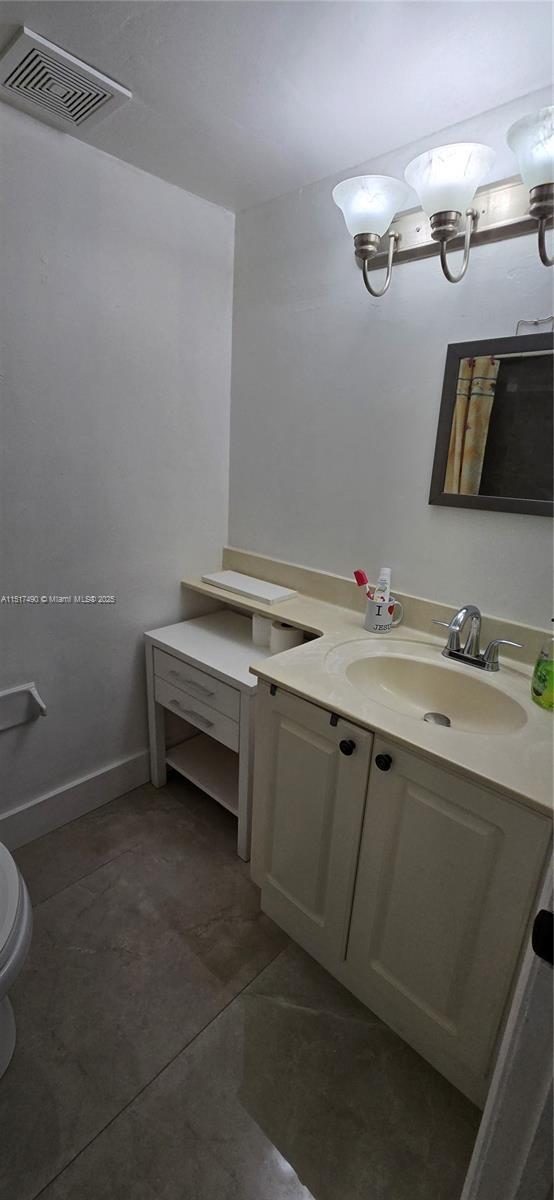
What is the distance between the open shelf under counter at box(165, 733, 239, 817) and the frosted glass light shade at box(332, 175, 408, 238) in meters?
1.68

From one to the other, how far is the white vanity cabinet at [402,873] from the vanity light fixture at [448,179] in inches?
43.5

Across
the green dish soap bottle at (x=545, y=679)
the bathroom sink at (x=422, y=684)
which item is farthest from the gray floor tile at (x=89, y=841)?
the green dish soap bottle at (x=545, y=679)

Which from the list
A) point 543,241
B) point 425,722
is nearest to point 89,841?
point 425,722

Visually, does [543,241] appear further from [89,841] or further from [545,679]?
[89,841]

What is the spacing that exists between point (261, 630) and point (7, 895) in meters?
0.99

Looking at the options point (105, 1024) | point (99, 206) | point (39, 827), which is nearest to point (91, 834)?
point (39, 827)

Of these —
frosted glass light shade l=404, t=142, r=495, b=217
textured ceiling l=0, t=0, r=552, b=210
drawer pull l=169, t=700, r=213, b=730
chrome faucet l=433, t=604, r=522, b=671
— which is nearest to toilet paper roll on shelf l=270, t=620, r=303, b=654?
drawer pull l=169, t=700, r=213, b=730

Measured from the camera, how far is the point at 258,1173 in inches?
38.6

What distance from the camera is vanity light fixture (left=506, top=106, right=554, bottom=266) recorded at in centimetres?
96

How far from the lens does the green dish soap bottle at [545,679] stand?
112 centimetres

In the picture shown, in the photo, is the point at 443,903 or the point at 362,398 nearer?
the point at 443,903

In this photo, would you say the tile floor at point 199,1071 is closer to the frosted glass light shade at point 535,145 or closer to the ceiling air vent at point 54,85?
the frosted glass light shade at point 535,145

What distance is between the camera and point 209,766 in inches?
75.7

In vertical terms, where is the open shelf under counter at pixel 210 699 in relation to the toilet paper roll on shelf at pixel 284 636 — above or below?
below
